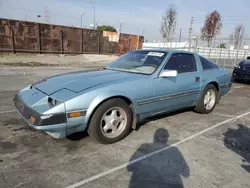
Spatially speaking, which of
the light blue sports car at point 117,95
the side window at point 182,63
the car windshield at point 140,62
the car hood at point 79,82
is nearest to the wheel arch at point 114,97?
the light blue sports car at point 117,95

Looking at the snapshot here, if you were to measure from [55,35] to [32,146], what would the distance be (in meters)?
19.7

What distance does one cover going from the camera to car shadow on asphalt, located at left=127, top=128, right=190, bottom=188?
7.87ft

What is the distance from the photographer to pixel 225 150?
3242mm

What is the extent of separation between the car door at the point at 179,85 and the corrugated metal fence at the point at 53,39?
18665 millimetres

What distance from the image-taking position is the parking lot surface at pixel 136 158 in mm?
2418

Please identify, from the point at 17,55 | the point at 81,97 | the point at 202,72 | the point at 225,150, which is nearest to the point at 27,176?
the point at 81,97

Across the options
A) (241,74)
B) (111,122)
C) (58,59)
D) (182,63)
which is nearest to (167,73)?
(182,63)

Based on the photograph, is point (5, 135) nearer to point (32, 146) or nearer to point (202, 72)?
point (32, 146)

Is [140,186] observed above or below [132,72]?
below

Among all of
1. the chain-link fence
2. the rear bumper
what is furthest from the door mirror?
the chain-link fence

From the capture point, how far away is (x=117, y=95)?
310cm

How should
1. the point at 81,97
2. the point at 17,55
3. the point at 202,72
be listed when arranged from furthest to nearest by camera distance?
the point at 17,55, the point at 202,72, the point at 81,97

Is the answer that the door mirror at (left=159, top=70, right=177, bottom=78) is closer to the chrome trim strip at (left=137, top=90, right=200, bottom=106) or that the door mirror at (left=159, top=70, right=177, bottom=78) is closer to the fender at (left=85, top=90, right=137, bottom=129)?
the chrome trim strip at (left=137, top=90, right=200, bottom=106)

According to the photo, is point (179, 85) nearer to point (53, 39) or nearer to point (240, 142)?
point (240, 142)
